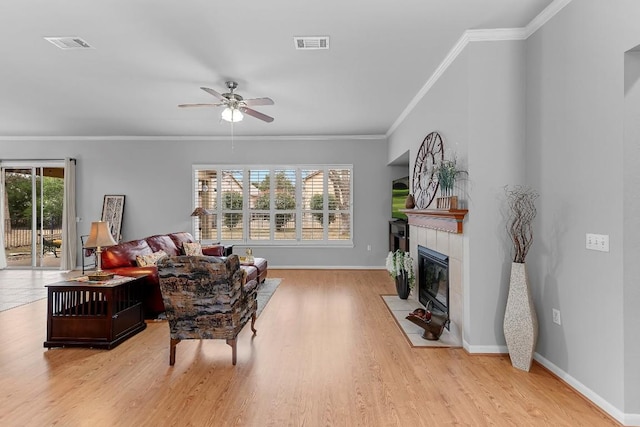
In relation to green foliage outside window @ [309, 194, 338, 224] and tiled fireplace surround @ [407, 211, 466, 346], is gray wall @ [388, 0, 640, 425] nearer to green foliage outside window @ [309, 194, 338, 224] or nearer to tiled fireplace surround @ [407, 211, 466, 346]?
tiled fireplace surround @ [407, 211, 466, 346]

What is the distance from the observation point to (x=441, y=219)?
3785mm

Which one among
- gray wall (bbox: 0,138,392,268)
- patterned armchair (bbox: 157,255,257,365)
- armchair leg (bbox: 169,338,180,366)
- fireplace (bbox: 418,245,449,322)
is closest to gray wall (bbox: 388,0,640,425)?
fireplace (bbox: 418,245,449,322)

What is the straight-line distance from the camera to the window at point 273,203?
781 cm

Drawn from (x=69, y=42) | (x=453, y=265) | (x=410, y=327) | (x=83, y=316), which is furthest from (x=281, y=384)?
(x=69, y=42)

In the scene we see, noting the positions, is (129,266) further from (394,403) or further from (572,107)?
(572,107)

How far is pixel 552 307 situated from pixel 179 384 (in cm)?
306

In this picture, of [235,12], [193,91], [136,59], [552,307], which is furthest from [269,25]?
[552,307]

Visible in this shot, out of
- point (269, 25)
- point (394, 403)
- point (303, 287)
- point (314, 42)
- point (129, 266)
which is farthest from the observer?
point (303, 287)

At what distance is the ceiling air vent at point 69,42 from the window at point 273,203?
4323 millimetres

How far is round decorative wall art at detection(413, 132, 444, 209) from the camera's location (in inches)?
164

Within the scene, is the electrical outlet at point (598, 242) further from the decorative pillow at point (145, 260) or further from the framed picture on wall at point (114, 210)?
the framed picture on wall at point (114, 210)

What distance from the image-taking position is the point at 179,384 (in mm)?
2730

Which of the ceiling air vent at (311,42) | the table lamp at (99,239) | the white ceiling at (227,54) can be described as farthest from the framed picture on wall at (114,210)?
the ceiling air vent at (311,42)

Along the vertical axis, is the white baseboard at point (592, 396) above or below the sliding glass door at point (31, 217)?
below
